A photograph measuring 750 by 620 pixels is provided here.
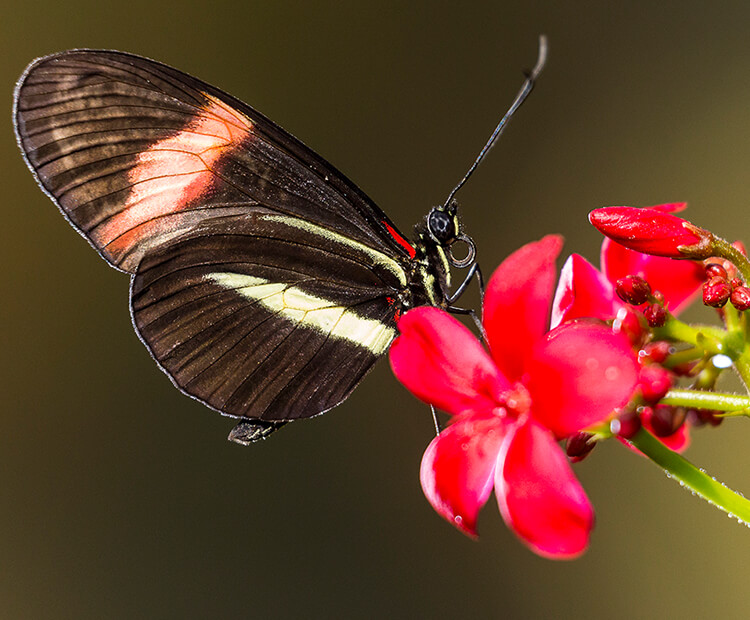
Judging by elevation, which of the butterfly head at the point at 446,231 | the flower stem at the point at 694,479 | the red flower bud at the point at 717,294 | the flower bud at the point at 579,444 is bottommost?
the flower bud at the point at 579,444

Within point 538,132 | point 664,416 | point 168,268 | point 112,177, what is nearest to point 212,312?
point 168,268

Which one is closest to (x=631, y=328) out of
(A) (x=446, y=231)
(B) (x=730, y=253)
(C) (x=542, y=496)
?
(B) (x=730, y=253)

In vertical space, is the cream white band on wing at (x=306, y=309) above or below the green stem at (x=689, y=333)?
below

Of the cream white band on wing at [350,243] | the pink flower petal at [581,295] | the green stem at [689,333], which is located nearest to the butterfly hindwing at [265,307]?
the cream white band on wing at [350,243]

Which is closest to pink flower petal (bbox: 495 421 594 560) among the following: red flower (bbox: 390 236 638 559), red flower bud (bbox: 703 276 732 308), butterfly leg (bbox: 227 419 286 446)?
red flower (bbox: 390 236 638 559)

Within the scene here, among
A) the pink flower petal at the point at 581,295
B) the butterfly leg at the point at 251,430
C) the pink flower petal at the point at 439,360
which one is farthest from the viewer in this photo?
the butterfly leg at the point at 251,430

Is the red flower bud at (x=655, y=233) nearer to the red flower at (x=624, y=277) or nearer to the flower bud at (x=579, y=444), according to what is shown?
the red flower at (x=624, y=277)

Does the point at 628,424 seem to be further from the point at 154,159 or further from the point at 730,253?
the point at 154,159
